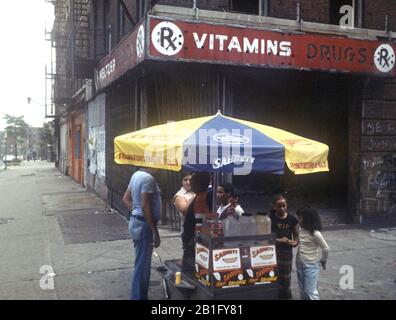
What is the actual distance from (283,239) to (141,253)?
5.63ft

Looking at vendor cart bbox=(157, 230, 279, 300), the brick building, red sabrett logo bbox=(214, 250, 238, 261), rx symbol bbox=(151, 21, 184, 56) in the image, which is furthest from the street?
rx symbol bbox=(151, 21, 184, 56)

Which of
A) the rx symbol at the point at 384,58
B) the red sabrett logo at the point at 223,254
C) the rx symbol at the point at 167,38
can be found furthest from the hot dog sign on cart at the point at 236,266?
the rx symbol at the point at 384,58

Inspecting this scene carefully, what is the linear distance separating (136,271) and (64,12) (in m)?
22.7

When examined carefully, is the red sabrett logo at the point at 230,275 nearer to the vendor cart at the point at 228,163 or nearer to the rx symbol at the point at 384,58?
the vendor cart at the point at 228,163

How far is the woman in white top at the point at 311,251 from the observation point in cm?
518

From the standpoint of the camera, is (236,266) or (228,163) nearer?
(228,163)

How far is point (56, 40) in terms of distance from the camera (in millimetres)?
21781

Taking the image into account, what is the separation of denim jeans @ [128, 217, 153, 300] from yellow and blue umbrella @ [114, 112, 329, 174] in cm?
86

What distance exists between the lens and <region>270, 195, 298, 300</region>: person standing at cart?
5.38m

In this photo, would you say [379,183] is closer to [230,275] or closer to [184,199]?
[184,199]

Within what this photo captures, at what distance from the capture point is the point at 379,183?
38.2 feet

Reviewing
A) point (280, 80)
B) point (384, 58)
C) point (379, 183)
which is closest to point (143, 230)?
point (280, 80)

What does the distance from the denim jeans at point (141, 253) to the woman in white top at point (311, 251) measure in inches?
71.9

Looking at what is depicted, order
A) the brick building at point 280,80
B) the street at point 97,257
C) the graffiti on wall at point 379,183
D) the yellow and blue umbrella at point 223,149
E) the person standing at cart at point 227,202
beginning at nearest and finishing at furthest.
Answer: the yellow and blue umbrella at point 223,149
the person standing at cart at point 227,202
the street at point 97,257
the brick building at point 280,80
the graffiti on wall at point 379,183
